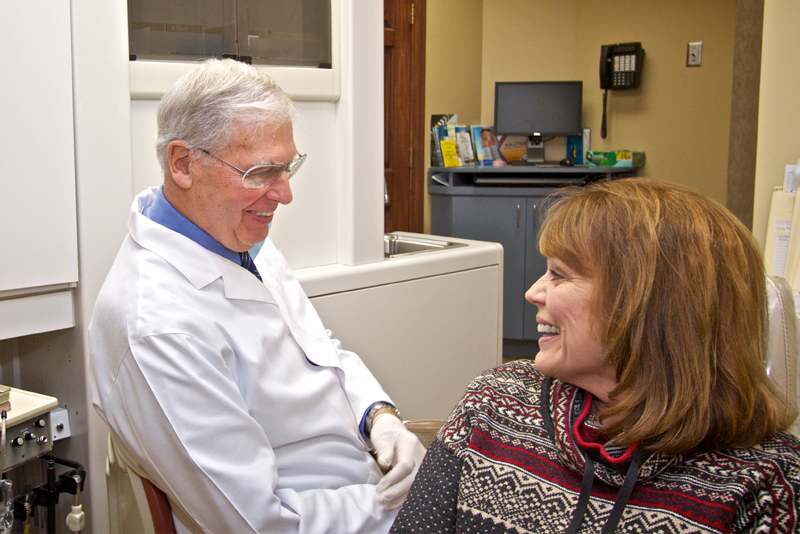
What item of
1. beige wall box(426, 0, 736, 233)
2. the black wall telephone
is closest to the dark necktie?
beige wall box(426, 0, 736, 233)

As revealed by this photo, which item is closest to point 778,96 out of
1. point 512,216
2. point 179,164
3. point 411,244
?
point 411,244

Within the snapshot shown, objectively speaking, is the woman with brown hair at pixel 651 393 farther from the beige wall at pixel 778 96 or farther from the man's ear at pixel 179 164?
the beige wall at pixel 778 96

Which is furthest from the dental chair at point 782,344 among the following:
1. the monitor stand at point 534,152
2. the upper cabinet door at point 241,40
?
the monitor stand at point 534,152

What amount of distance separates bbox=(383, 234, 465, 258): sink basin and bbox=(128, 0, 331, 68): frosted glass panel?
2.71ft

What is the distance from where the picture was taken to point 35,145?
140 cm

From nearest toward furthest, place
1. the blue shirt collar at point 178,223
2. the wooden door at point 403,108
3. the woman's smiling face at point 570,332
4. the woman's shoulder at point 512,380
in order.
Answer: the woman's smiling face at point 570,332
the woman's shoulder at point 512,380
the blue shirt collar at point 178,223
the wooden door at point 403,108

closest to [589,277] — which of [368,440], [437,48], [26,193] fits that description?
[368,440]

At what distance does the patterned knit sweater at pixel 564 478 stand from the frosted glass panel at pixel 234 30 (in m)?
1.10

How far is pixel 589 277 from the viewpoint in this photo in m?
0.96

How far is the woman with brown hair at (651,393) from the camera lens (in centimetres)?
88

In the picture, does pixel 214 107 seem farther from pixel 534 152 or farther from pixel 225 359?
pixel 534 152

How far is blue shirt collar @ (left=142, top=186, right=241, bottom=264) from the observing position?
4.04ft

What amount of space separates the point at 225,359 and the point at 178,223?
0.27m

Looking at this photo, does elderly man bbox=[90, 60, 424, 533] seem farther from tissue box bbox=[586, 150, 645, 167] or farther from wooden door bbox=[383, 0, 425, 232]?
tissue box bbox=[586, 150, 645, 167]
